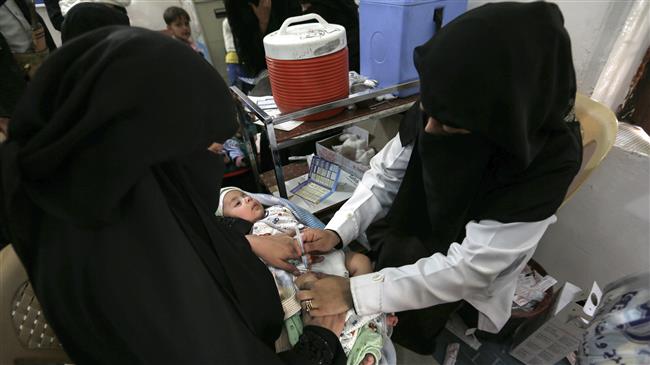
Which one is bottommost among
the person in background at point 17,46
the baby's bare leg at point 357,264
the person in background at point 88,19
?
the baby's bare leg at point 357,264

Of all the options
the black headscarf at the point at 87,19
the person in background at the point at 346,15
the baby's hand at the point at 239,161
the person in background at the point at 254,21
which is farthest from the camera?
the person in background at the point at 254,21

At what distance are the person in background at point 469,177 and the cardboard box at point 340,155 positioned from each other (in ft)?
1.16

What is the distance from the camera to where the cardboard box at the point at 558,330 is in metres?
1.24

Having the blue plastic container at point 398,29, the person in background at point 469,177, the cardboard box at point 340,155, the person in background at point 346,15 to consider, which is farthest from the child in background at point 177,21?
the person in background at point 469,177

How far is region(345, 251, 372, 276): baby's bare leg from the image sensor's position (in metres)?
1.20

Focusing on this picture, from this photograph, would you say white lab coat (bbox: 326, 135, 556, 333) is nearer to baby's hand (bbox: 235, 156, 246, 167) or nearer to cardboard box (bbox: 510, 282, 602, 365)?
cardboard box (bbox: 510, 282, 602, 365)

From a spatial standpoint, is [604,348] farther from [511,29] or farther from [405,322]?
[511,29]

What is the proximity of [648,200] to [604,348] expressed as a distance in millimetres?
608

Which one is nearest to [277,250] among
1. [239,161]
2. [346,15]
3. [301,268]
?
[301,268]

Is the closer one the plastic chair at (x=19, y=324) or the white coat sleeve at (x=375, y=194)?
the plastic chair at (x=19, y=324)

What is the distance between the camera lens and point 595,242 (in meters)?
1.46

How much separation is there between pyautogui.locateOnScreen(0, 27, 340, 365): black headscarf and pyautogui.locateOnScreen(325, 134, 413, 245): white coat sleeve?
2.12ft

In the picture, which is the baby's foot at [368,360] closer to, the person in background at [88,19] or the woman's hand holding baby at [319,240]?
the woman's hand holding baby at [319,240]

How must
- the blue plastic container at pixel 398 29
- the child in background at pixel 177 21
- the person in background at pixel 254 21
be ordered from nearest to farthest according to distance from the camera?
the blue plastic container at pixel 398 29 < the person in background at pixel 254 21 < the child in background at pixel 177 21
